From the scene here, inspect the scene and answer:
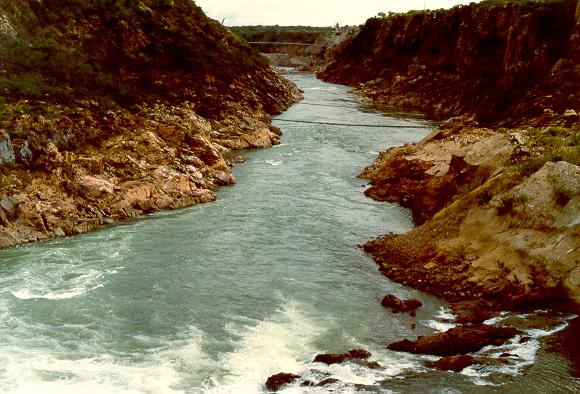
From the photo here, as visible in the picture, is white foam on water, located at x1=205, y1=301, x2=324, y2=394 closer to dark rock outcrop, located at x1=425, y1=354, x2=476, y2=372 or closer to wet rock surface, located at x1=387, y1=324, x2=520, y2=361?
wet rock surface, located at x1=387, y1=324, x2=520, y2=361

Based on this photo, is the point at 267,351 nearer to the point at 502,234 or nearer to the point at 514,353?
the point at 514,353

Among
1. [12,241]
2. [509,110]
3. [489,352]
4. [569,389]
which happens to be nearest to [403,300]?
[489,352]

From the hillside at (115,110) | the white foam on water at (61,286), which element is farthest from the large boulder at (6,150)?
the white foam on water at (61,286)

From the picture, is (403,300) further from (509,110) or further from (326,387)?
(509,110)

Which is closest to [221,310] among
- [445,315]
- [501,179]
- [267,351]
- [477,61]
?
[267,351]

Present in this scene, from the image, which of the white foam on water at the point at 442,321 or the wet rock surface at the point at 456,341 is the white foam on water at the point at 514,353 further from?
the white foam on water at the point at 442,321

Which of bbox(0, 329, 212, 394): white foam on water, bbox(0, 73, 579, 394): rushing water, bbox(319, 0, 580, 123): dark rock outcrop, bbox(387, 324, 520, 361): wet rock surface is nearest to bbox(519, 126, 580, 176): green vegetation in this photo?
bbox(0, 73, 579, 394): rushing water
